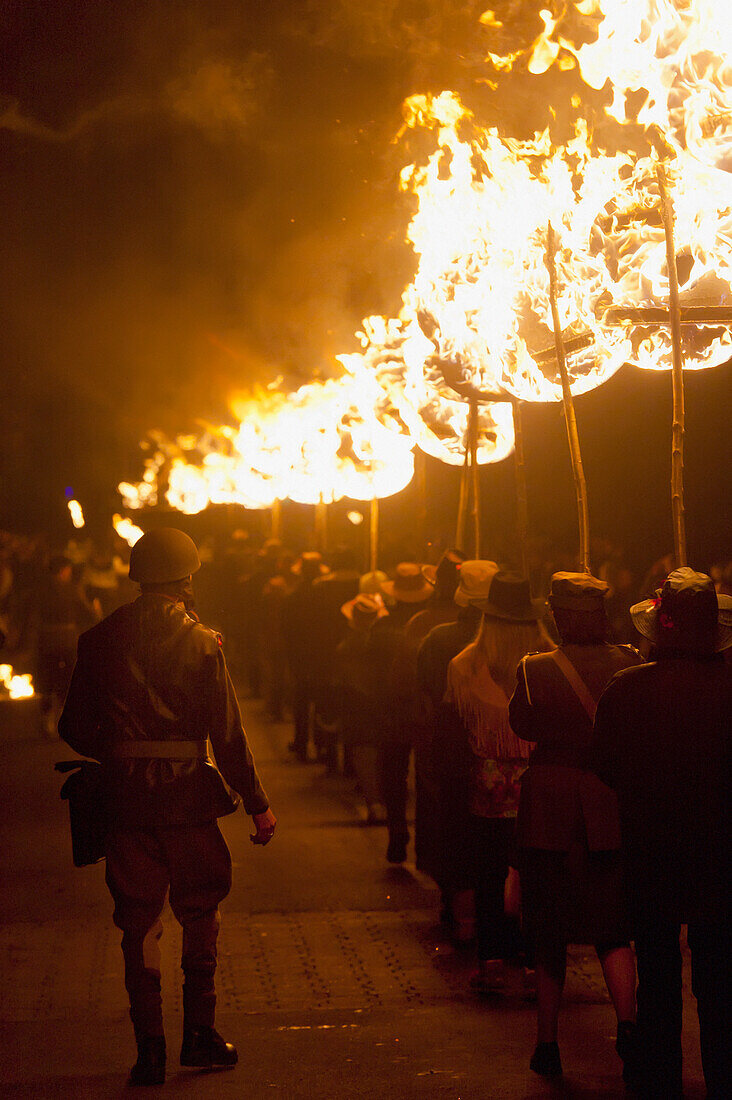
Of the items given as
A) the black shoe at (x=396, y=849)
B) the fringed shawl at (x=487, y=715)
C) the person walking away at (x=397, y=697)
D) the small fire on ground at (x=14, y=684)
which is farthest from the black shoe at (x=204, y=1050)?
the small fire on ground at (x=14, y=684)

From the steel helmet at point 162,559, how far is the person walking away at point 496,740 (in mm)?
1567

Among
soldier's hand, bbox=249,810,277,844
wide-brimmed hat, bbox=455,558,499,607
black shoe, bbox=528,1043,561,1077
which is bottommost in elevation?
black shoe, bbox=528,1043,561,1077

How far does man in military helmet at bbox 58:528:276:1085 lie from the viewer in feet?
17.1

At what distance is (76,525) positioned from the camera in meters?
53.5

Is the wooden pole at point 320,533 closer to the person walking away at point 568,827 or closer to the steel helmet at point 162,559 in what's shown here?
the steel helmet at point 162,559

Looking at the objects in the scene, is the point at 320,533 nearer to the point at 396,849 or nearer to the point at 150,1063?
the point at 396,849

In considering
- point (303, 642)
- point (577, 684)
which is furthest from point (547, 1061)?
point (303, 642)

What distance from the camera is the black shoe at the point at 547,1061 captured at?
5172 millimetres

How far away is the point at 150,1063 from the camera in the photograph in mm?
5078

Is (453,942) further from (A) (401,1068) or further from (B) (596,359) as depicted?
(B) (596,359)

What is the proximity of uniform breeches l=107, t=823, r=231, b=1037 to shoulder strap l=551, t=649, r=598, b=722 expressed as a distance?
4.85 ft

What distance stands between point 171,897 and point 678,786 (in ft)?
6.83

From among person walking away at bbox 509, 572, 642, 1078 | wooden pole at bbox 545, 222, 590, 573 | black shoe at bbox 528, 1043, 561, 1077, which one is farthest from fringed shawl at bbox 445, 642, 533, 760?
wooden pole at bbox 545, 222, 590, 573

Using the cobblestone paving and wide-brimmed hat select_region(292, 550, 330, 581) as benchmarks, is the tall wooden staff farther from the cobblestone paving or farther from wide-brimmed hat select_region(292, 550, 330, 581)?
the cobblestone paving
